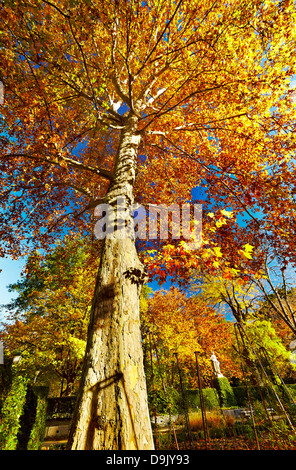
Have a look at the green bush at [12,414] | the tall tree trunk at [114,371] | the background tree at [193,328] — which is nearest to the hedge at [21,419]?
the green bush at [12,414]

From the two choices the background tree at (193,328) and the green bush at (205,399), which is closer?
the green bush at (205,399)

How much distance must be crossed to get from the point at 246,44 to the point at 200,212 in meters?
4.82

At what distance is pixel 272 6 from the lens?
484 centimetres

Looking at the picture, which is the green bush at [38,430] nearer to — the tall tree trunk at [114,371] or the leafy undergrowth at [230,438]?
the leafy undergrowth at [230,438]

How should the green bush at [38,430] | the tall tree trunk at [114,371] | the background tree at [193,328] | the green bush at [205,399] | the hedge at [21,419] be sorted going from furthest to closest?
the background tree at [193,328], the green bush at [205,399], the green bush at [38,430], the hedge at [21,419], the tall tree trunk at [114,371]

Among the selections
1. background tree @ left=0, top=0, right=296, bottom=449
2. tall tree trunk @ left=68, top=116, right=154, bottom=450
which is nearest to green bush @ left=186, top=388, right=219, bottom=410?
background tree @ left=0, top=0, right=296, bottom=449

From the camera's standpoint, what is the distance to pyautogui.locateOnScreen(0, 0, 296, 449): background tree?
6.07 feet

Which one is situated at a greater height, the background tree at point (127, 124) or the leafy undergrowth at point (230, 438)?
the background tree at point (127, 124)

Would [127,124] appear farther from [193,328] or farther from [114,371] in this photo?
[193,328]

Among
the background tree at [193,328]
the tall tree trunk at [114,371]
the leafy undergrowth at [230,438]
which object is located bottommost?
the leafy undergrowth at [230,438]

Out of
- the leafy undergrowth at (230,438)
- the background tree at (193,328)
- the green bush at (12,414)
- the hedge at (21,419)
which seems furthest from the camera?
the background tree at (193,328)

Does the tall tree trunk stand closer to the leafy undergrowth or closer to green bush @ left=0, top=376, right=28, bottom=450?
the leafy undergrowth

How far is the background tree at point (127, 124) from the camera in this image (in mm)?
1850

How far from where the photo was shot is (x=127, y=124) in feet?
16.9
